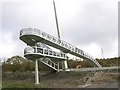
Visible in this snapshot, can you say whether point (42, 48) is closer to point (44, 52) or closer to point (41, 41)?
point (44, 52)

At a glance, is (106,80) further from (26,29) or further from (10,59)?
(10,59)

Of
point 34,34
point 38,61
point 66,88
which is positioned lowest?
point 66,88

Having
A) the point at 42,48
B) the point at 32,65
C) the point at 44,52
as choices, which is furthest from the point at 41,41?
the point at 32,65

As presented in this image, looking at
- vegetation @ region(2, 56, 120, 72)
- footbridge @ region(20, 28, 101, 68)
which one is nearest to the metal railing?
footbridge @ region(20, 28, 101, 68)

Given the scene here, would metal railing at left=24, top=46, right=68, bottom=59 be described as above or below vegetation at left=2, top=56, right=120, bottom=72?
above

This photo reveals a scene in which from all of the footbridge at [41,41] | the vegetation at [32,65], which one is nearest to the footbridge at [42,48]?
the footbridge at [41,41]

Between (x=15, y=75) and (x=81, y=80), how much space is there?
42.9 feet

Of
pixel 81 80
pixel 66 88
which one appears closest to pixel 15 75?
pixel 81 80

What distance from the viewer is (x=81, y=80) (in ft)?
111

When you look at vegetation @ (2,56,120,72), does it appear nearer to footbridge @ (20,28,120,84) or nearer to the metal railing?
footbridge @ (20,28,120,84)

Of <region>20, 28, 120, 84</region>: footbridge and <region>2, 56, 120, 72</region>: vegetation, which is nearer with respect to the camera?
<region>20, 28, 120, 84</region>: footbridge

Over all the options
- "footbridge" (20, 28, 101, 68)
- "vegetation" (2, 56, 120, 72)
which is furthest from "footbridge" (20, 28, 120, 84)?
"vegetation" (2, 56, 120, 72)

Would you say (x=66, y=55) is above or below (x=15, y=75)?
above

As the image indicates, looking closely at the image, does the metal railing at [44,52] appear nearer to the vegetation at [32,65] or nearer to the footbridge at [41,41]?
the footbridge at [41,41]
